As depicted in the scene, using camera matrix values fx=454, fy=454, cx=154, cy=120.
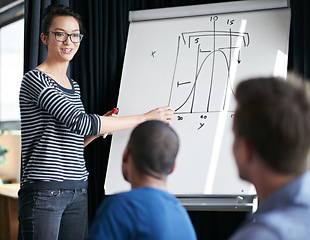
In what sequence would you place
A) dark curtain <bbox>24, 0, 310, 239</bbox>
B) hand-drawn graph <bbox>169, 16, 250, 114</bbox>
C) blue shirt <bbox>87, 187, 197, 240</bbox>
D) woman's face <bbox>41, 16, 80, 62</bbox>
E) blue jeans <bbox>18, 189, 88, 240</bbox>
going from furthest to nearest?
dark curtain <bbox>24, 0, 310, 239</bbox>
hand-drawn graph <bbox>169, 16, 250, 114</bbox>
woman's face <bbox>41, 16, 80, 62</bbox>
blue jeans <bbox>18, 189, 88, 240</bbox>
blue shirt <bbox>87, 187, 197, 240</bbox>

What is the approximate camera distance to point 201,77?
204 centimetres

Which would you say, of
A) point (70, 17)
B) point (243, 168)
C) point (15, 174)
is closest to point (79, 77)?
point (70, 17)

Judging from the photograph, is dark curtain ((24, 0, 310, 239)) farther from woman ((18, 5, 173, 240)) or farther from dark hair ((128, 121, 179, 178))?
dark hair ((128, 121, 179, 178))

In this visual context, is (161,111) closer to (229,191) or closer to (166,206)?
(229,191)

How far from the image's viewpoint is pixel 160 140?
3.72 feet

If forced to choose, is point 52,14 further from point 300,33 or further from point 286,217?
point 286,217

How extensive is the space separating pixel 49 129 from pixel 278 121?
1.14 m

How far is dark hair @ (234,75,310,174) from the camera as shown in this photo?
751mm

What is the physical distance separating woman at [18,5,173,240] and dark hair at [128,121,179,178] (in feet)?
2.00

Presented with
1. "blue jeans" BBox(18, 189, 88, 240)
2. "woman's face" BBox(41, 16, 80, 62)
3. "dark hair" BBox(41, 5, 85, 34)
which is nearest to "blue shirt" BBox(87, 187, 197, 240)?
"blue jeans" BBox(18, 189, 88, 240)

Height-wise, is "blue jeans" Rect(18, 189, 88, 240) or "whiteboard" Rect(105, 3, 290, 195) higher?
"whiteboard" Rect(105, 3, 290, 195)

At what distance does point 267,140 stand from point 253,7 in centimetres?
140

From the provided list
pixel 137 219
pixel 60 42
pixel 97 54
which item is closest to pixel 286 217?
pixel 137 219

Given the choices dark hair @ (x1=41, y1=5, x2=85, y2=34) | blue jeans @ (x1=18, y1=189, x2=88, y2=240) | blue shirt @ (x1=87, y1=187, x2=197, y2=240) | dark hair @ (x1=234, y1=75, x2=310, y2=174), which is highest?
dark hair @ (x1=41, y1=5, x2=85, y2=34)
